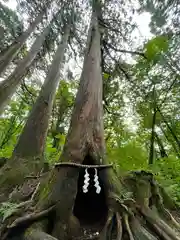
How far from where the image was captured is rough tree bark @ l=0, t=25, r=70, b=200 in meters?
3.82

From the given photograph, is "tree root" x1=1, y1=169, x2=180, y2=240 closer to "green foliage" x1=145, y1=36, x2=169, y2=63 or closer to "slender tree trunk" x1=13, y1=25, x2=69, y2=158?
"slender tree trunk" x1=13, y1=25, x2=69, y2=158

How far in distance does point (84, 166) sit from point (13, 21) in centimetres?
861

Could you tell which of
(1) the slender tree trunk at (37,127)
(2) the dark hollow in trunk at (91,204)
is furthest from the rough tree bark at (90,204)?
(1) the slender tree trunk at (37,127)

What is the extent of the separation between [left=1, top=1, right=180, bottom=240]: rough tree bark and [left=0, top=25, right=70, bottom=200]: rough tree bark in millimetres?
1389

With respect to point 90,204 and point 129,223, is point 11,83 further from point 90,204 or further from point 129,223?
point 129,223

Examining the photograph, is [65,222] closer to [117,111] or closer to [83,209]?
[83,209]

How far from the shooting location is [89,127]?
315 cm

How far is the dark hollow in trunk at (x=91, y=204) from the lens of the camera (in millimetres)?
2408

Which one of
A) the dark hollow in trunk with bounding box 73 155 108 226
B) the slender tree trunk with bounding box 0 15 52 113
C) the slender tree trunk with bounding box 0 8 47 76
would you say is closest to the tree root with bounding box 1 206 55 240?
the dark hollow in trunk with bounding box 73 155 108 226

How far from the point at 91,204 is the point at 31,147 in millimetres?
2369

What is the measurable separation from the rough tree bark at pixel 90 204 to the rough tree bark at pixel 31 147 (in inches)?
54.7

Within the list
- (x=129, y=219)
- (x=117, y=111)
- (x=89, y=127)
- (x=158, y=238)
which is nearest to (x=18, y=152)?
(x=89, y=127)

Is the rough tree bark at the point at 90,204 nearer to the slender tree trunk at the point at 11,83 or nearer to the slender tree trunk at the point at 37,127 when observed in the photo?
the slender tree trunk at the point at 37,127

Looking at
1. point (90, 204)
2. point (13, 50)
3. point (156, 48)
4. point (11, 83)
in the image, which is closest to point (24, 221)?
point (90, 204)
